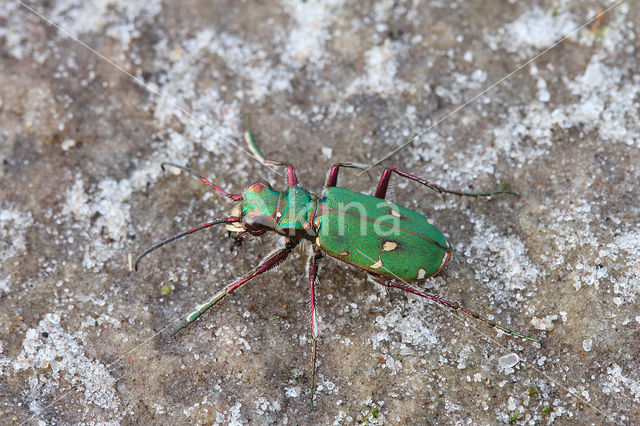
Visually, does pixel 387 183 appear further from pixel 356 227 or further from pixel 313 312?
pixel 313 312

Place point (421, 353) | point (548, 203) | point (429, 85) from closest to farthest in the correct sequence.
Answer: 1. point (421, 353)
2. point (548, 203)
3. point (429, 85)

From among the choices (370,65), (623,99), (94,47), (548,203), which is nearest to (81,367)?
(94,47)

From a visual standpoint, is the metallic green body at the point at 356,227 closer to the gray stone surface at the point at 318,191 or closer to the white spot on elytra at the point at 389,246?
the white spot on elytra at the point at 389,246

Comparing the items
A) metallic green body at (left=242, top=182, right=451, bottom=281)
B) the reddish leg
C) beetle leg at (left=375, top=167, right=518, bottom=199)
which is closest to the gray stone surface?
the reddish leg

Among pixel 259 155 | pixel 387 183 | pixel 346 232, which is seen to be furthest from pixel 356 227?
pixel 259 155

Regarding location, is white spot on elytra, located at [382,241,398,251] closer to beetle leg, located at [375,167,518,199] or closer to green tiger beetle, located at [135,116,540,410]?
green tiger beetle, located at [135,116,540,410]

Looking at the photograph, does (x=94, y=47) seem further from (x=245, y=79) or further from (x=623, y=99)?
(x=623, y=99)

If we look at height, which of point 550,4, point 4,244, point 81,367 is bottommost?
point 81,367
